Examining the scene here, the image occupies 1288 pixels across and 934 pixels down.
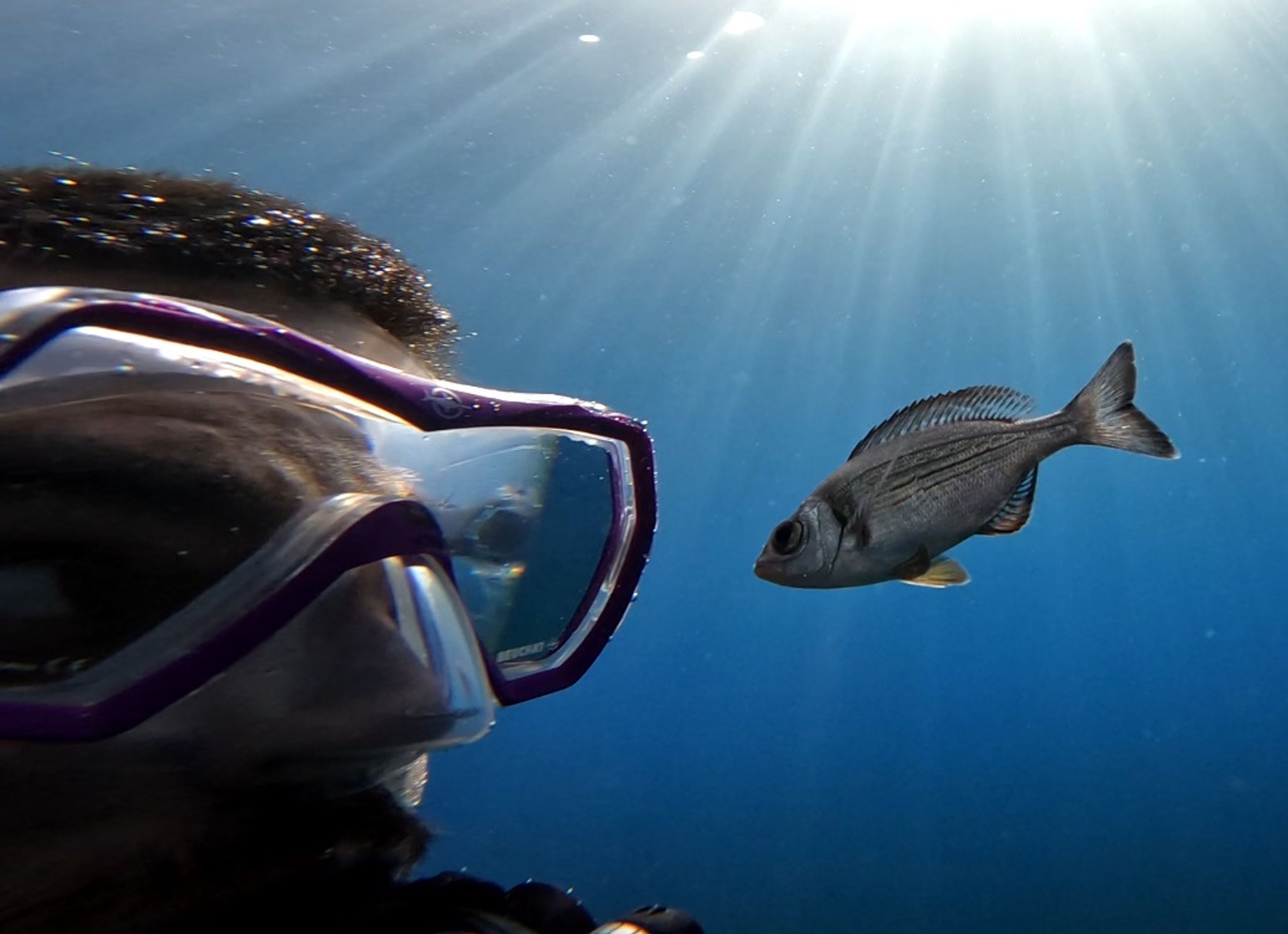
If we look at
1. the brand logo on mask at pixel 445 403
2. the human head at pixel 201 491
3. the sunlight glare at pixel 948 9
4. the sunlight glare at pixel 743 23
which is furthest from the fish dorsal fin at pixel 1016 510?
the sunlight glare at pixel 948 9

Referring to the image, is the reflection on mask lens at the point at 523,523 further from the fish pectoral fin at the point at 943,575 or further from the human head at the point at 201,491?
the fish pectoral fin at the point at 943,575

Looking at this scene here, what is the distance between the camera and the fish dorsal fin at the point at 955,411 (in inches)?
95.6

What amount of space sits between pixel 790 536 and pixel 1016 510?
2.50 ft

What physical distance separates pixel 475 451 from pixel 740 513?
2085 cm

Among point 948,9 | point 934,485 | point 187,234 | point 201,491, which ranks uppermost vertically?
point 948,9

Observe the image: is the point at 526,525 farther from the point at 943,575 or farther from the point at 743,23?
the point at 743,23

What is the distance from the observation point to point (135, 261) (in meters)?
1.34

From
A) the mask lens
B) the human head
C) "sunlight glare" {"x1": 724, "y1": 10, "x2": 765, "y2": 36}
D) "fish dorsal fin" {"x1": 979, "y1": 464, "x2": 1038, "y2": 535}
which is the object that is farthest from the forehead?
"sunlight glare" {"x1": 724, "y1": 10, "x2": 765, "y2": 36}

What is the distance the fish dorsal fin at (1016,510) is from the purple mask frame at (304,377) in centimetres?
128

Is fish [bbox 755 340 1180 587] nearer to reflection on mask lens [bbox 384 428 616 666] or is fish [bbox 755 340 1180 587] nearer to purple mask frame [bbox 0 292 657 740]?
reflection on mask lens [bbox 384 428 616 666]

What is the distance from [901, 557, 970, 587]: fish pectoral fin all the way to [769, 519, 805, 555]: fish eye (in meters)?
0.35

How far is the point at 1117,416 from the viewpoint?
2.42m

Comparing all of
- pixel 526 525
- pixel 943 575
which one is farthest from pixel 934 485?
pixel 526 525

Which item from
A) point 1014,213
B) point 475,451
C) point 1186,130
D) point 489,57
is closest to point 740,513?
point 1014,213
